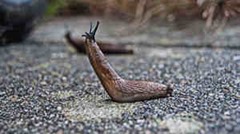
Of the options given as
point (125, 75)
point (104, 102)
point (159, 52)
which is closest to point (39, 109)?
point (104, 102)

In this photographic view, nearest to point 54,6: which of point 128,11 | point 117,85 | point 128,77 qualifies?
point 128,11

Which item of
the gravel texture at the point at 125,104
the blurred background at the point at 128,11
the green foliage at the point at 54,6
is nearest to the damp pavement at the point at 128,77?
the gravel texture at the point at 125,104

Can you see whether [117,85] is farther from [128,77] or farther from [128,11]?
[128,11]

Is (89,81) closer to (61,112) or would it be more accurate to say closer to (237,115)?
(61,112)

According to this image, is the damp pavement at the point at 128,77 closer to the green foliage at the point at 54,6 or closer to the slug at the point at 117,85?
the slug at the point at 117,85

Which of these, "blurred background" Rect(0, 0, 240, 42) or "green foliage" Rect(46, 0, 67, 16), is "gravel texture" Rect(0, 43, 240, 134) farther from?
"green foliage" Rect(46, 0, 67, 16)

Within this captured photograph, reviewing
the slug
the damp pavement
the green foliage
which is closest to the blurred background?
the green foliage
